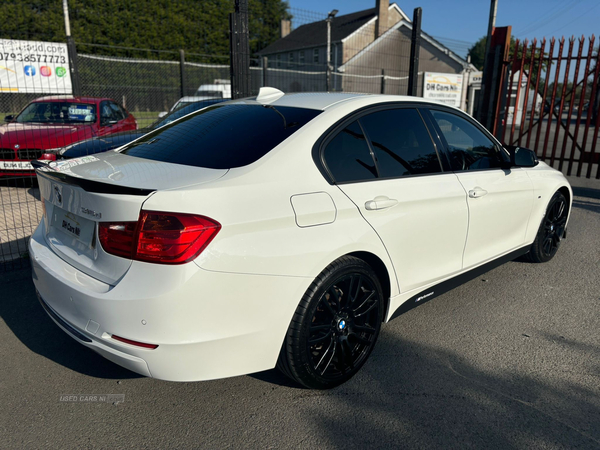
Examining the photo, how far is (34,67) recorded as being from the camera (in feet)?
36.5

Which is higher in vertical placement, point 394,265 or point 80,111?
point 80,111

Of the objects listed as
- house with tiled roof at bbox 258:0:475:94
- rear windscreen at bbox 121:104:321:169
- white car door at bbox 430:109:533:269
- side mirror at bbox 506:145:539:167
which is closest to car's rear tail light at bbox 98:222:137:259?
rear windscreen at bbox 121:104:321:169

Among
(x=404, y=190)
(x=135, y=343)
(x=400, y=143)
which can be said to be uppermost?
(x=400, y=143)

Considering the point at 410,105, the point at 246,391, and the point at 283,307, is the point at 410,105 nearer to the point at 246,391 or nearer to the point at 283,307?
the point at 283,307

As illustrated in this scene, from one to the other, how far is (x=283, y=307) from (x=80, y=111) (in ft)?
25.6

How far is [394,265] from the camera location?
2941 millimetres

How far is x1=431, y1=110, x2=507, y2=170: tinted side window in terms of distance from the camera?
11.6 ft

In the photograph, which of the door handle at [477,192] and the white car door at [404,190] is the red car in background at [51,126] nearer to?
the white car door at [404,190]

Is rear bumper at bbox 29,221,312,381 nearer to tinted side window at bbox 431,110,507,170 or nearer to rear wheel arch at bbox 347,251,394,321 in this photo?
rear wheel arch at bbox 347,251,394,321

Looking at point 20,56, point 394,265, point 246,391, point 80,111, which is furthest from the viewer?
point 20,56

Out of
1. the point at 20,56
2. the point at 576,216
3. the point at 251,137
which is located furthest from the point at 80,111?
the point at 576,216

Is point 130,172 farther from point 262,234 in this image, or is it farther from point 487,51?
point 487,51

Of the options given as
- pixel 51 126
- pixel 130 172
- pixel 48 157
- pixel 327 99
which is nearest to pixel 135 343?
pixel 130 172

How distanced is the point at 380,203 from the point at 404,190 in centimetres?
27
